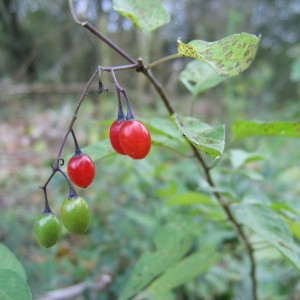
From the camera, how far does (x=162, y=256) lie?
51.9 inches

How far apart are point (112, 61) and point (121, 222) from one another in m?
4.96

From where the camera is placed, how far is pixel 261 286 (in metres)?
1.94

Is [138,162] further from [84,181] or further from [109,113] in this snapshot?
[109,113]

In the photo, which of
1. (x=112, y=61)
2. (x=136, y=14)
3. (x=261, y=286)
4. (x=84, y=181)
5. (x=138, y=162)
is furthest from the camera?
(x=112, y=61)

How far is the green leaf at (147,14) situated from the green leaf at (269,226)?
0.63 m

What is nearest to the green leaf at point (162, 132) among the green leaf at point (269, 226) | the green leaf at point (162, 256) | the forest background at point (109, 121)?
the forest background at point (109, 121)

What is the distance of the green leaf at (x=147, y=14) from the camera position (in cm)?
108

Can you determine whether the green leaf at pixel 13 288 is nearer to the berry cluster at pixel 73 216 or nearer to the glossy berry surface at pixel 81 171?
the berry cluster at pixel 73 216

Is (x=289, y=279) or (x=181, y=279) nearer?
(x=181, y=279)

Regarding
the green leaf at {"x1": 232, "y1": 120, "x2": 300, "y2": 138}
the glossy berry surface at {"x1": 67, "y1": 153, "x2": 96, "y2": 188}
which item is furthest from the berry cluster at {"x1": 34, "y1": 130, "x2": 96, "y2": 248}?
the green leaf at {"x1": 232, "y1": 120, "x2": 300, "y2": 138}

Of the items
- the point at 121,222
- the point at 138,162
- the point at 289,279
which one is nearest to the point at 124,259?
the point at 121,222

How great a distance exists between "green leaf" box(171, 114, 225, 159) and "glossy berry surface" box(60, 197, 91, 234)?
319 millimetres

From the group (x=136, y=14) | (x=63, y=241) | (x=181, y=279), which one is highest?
(x=63, y=241)

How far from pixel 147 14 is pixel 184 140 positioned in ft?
1.33
